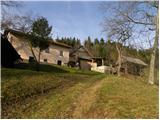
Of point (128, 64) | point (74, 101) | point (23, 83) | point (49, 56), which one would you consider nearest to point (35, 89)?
→ point (23, 83)

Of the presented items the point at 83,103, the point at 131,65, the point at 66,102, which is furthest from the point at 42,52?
the point at 83,103

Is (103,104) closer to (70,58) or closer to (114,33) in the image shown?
(114,33)

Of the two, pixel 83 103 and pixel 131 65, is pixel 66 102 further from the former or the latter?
pixel 131 65

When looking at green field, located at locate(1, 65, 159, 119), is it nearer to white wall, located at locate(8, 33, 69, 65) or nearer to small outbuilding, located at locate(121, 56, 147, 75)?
white wall, located at locate(8, 33, 69, 65)

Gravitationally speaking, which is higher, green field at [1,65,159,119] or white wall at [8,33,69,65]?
Result: white wall at [8,33,69,65]

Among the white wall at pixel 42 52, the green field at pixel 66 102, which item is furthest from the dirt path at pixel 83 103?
the white wall at pixel 42 52

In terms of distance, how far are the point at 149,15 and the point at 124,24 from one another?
260cm

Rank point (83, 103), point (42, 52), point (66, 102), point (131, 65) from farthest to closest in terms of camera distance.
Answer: point (131, 65), point (42, 52), point (66, 102), point (83, 103)

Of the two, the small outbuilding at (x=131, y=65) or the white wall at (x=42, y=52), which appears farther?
the small outbuilding at (x=131, y=65)

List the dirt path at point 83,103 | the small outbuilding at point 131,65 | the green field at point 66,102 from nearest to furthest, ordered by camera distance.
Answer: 1. the green field at point 66,102
2. the dirt path at point 83,103
3. the small outbuilding at point 131,65

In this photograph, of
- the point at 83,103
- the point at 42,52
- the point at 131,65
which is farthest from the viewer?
the point at 131,65

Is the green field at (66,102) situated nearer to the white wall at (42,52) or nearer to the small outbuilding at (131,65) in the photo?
the white wall at (42,52)

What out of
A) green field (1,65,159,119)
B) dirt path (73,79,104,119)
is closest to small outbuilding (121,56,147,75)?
green field (1,65,159,119)

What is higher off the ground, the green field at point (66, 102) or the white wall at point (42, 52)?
the white wall at point (42, 52)
